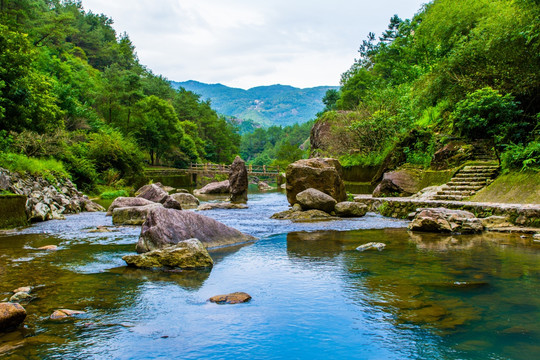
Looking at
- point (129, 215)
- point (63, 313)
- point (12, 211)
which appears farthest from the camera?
point (129, 215)

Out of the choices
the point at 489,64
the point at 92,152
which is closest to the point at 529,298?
the point at 489,64

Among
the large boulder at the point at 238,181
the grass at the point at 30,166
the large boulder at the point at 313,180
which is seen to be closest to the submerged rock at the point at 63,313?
the grass at the point at 30,166

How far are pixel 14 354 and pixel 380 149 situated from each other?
22312mm

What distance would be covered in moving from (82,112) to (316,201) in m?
25.5

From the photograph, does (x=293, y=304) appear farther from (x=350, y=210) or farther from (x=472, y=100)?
(x=472, y=100)

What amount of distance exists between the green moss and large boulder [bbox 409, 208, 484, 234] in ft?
7.22

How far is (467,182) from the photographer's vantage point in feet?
46.4

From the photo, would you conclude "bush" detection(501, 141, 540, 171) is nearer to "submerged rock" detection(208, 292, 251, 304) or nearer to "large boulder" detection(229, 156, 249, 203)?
"submerged rock" detection(208, 292, 251, 304)

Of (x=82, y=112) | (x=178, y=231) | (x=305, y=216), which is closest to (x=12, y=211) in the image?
(x=178, y=231)

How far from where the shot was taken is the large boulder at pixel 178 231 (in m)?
7.75

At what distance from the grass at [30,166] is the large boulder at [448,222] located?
14249mm

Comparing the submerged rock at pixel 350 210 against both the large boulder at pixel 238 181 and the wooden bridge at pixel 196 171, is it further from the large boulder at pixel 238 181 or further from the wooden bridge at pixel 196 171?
the wooden bridge at pixel 196 171

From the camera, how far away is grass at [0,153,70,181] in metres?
14.5

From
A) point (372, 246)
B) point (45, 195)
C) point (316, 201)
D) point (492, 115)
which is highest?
point (492, 115)
